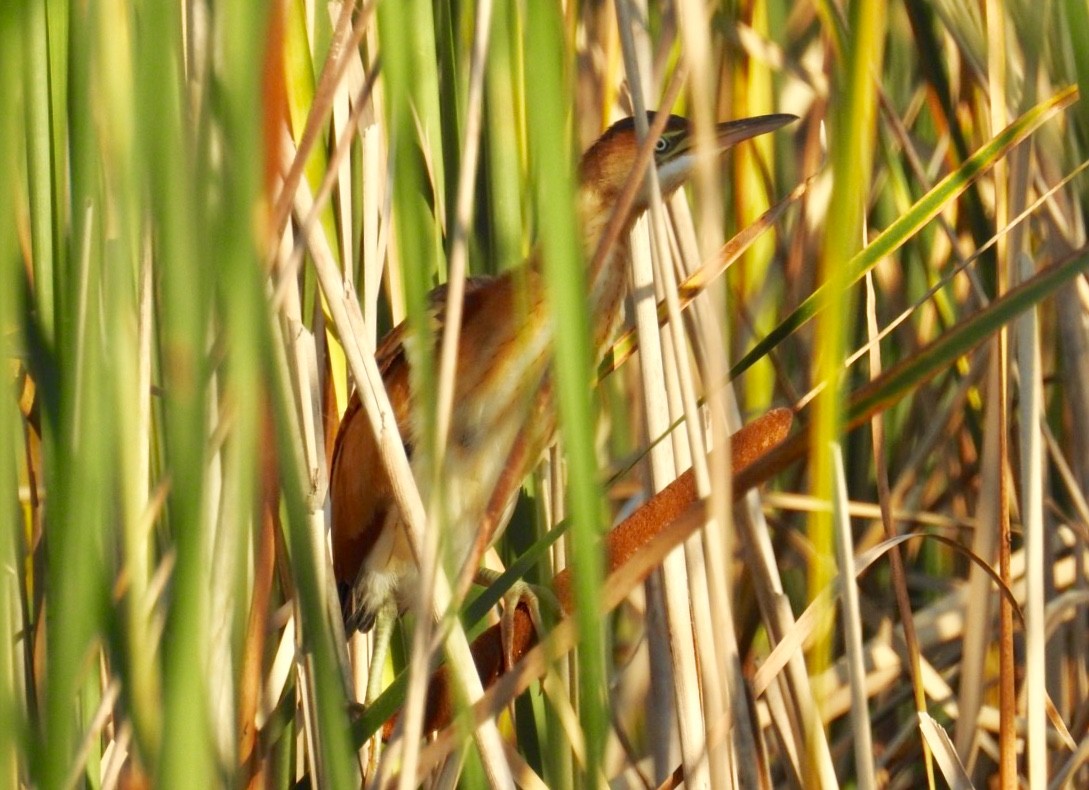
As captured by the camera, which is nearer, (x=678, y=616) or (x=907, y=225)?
(x=907, y=225)

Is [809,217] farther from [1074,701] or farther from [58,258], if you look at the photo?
[58,258]

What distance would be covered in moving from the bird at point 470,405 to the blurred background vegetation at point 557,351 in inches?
2.6

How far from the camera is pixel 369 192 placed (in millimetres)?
998

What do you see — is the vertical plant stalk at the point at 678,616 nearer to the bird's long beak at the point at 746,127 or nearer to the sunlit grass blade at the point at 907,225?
the sunlit grass blade at the point at 907,225

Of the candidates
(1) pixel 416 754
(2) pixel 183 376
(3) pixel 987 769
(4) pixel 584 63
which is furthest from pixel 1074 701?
(2) pixel 183 376

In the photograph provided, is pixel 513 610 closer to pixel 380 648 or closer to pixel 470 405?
pixel 380 648

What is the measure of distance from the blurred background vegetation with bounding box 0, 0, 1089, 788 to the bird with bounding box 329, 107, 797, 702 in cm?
7

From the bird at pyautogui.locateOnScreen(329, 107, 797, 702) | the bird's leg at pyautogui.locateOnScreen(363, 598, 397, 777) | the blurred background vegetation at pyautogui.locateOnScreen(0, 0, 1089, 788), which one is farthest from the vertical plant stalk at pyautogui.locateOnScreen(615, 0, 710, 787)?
the bird at pyautogui.locateOnScreen(329, 107, 797, 702)

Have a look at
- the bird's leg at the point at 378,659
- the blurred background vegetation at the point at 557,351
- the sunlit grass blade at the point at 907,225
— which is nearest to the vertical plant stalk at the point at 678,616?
the blurred background vegetation at the point at 557,351

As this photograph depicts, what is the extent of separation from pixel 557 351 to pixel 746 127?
853 millimetres

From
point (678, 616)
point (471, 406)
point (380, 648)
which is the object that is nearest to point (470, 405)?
point (471, 406)

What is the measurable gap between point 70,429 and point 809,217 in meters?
0.94

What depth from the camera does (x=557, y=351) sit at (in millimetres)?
438

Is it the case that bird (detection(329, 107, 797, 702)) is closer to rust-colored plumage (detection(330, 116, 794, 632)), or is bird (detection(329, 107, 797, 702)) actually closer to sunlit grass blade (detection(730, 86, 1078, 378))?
rust-colored plumage (detection(330, 116, 794, 632))
